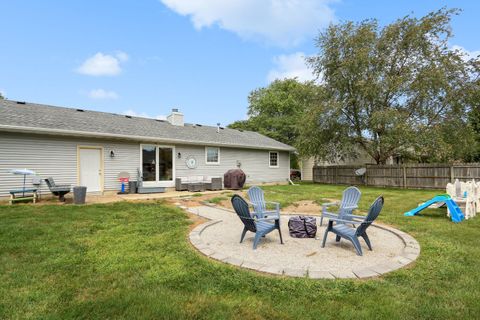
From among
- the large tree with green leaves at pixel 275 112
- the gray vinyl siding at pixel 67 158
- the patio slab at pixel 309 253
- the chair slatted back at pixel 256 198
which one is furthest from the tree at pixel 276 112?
the patio slab at pixel 309 253

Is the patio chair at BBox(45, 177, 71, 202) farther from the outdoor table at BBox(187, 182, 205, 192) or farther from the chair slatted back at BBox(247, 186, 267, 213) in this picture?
the chair slatted back at BBox(247, 186, 267, 213)

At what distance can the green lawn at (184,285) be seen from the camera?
7.75 ft

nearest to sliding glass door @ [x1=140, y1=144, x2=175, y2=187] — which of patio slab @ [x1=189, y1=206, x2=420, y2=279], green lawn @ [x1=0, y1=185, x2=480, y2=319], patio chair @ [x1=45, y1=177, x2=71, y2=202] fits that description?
patio chair @ [x1=45, y1=177, x2=71, y2=202]

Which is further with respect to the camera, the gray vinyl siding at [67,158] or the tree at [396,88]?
the tree at [396,88]

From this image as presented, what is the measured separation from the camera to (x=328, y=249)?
423cm

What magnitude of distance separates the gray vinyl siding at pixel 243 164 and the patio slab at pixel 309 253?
802 centimetres

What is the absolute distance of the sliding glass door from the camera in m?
12.0

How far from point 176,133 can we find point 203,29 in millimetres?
5604

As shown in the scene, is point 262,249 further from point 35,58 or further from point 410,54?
point 410,54

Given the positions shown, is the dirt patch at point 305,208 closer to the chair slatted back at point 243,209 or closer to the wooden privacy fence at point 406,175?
the chair slatted back at point 243,209

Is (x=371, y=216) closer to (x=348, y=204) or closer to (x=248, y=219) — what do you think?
(x=348, y=204)

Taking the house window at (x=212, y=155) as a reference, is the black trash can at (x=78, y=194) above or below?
below

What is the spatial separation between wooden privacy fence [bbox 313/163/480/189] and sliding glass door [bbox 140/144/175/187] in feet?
38.1

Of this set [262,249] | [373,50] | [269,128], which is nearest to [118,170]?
[262,249]
